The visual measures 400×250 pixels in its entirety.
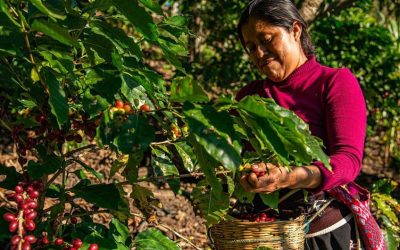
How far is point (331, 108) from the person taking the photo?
85.0 inches

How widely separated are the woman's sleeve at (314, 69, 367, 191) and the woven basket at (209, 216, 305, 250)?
191 millimetres

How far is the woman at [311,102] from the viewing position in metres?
1.98

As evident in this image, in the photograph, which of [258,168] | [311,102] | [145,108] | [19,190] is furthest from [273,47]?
[19,190]

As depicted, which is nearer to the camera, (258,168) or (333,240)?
(258,168)

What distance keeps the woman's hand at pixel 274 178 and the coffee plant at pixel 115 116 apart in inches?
1.9

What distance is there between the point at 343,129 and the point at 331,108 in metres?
0.11

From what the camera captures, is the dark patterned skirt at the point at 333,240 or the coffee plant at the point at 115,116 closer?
the coffee plant at the point at 115,116

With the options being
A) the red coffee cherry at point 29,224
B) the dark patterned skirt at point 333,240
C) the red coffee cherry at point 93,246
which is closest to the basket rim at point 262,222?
the dark patterned skirt at point 333,240

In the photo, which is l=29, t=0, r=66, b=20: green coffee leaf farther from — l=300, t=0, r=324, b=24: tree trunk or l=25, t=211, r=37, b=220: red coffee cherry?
l=300, t=0, r=324, b=24: tree trunk

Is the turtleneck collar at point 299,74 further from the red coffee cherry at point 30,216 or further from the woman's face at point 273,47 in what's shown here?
the red coffee cherry at point 30,216

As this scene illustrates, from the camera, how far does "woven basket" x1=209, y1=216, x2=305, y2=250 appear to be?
189 cm

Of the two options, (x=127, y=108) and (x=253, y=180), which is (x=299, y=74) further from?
(x=127, y=108)

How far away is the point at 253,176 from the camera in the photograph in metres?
1.76

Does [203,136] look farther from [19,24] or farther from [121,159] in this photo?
[121,159]
